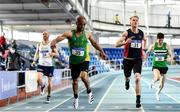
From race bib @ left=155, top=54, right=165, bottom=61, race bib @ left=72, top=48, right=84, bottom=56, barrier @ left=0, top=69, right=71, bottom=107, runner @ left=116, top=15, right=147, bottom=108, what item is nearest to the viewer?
race bib @ left=72, top=48, right=84, bottom=56

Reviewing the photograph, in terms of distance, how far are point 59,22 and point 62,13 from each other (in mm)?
Result: 5811

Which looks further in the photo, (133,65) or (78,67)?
(133,65)

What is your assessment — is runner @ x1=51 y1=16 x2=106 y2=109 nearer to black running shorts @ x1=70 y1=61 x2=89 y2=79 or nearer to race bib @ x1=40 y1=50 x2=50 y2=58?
black running shorts @ x1=70 y1=61 x2=89 y2=79

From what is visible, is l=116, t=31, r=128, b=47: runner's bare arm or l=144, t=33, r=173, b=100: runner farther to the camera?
l=144, t=33, r=173, b=100: runner

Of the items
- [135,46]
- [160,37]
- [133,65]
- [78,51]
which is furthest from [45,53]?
[78,51]

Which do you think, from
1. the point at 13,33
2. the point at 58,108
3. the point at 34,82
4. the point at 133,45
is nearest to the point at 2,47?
the point at 34,82

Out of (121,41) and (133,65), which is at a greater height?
(121,41)

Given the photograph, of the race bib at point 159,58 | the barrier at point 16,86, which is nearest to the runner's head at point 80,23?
the barrier at point 16,86

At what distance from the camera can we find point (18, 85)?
50.0 ft

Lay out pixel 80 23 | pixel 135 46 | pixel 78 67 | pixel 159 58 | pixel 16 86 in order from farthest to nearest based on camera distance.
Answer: pixel 16 86, pixel 159 58, pixel 135 46, pixel 78 67, pixel 80 23

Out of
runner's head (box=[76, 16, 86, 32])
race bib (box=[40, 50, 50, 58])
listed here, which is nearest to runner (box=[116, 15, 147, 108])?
runner's head (box=[76, 16, 86, 32])

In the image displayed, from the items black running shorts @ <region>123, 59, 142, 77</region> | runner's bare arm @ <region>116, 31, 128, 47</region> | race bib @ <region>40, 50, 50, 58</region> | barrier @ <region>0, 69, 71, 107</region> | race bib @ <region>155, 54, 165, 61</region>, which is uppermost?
runner's bare arm @ <region>116, 31, 128, 47</region>

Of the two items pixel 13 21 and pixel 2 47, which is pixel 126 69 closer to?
pixel 2 47

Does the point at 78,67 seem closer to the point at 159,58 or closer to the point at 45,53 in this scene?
the point at 45,53
